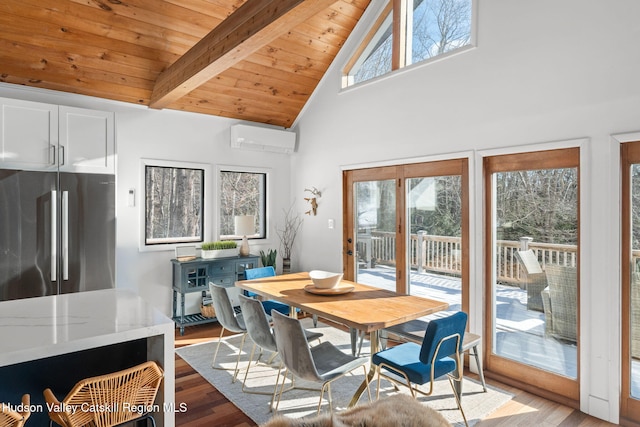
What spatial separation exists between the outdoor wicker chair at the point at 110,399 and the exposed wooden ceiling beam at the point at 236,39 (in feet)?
6.92

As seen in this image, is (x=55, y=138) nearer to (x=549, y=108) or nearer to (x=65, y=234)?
(x=65, y=234)

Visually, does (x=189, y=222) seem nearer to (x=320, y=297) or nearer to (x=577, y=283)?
(x=320, y=297)

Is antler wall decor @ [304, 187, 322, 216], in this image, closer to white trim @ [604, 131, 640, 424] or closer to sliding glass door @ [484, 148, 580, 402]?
sliding glass door @ [484, 148, 580, 402]

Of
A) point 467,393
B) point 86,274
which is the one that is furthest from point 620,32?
point 86,274

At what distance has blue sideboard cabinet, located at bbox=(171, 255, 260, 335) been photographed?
4.52 m

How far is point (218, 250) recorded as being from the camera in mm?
4801

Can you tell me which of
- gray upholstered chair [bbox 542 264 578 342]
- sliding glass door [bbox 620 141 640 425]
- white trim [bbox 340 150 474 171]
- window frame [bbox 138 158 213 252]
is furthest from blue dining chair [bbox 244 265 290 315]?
sliding glass door [bbox 620 141 640 425]

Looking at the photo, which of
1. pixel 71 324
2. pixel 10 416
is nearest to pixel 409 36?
pixel 71 324

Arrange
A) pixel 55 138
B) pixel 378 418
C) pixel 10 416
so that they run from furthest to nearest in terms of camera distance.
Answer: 1. pixel 55 138
2. pixel 10 416
3. pixel 378 418

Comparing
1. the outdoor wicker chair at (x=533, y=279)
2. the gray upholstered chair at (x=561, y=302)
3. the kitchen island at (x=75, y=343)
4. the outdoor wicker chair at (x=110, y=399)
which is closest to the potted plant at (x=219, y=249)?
the kitchen island at (x=75, y=343)

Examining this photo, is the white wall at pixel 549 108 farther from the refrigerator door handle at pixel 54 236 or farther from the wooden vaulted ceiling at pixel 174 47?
the refrigerator door handle at pixel 54 236

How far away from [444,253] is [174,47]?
330cm

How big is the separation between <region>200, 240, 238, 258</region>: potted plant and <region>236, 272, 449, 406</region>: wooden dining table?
1222mm

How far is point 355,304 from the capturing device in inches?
115
